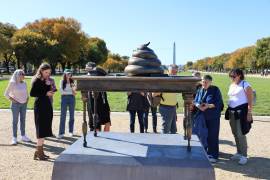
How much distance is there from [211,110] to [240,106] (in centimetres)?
60

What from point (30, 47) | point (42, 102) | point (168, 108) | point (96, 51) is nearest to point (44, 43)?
point (30, 47)

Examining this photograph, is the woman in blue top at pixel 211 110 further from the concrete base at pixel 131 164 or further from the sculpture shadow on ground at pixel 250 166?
the concrete base at pixel 131 164

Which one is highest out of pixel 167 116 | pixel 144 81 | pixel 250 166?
pixel 144 81

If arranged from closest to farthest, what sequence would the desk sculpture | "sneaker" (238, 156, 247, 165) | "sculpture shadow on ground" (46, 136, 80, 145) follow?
the desk sculpture, "sneaker" (238, 156, 247, 165), "sculpture shadow on ground" (46, 136, 80, 145)

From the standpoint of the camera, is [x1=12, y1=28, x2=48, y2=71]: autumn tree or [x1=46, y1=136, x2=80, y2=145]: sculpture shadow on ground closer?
[x1=46, y1=136, x2=80, y2=145]: sculpture shadow on ground

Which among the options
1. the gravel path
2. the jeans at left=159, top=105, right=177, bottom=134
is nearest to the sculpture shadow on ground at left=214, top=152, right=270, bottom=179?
the gravel path

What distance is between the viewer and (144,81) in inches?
231

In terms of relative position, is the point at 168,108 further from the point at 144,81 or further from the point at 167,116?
the point at 144,81

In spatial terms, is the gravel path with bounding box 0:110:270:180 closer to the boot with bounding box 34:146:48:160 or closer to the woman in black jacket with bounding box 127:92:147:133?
the boot with bounding box 34:146:48:160

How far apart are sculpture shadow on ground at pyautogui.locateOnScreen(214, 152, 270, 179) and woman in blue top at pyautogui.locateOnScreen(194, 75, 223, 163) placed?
0.96 feet

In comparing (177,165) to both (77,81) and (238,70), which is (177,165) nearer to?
(77,81)

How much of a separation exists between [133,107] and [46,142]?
7.65 ft

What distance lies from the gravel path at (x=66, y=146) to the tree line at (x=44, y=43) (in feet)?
181

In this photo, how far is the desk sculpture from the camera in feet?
19.2
